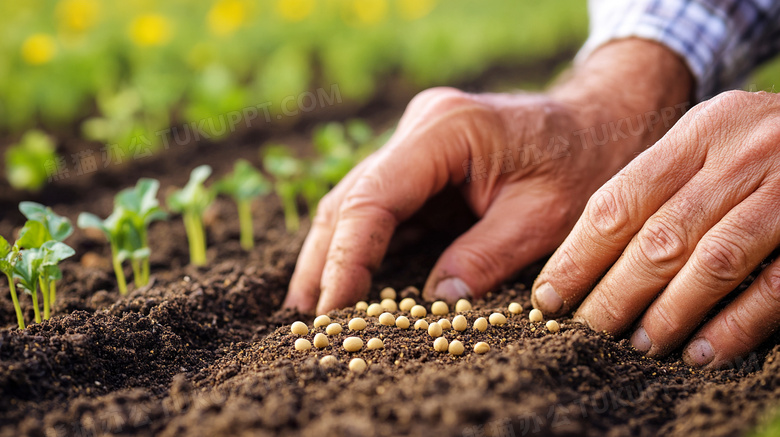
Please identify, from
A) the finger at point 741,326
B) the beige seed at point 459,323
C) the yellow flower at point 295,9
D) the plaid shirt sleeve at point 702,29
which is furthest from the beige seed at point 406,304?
the yellow flower at point 295,9

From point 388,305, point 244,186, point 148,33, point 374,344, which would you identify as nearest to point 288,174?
point 244,186

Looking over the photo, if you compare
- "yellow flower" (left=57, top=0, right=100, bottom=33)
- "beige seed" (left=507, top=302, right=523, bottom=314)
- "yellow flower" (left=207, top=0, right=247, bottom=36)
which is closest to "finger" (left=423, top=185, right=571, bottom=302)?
"beige seed" (left=507, top=302, right=523, bottom=314)

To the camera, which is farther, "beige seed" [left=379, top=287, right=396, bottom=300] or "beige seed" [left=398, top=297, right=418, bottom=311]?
"beige seed" [left=379, top=287, right=396, bottom=300]

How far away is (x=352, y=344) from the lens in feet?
6.36

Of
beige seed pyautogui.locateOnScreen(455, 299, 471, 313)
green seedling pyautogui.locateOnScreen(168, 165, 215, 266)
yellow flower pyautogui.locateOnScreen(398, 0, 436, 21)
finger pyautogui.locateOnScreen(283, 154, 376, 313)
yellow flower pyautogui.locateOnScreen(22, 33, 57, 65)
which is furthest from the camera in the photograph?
yellow flower pyautogui.locateOnScreen(398, 0, 436, 21)

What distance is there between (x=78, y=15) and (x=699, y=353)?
20.9 ft

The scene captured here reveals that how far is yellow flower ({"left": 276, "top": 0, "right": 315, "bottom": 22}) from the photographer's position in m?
6.63

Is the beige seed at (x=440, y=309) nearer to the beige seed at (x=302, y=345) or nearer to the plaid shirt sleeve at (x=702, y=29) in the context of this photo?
the beige seed at (x=302, y=345)

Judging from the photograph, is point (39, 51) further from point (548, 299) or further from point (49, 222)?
point (548, 299)

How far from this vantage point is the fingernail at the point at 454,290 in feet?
7.97

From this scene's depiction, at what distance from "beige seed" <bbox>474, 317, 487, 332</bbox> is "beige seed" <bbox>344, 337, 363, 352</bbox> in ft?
1.34

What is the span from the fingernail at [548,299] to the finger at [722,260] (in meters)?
0.35

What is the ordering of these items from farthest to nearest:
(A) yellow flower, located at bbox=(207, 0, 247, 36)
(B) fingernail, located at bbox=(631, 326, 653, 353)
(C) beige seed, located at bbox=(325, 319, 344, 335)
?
(A) yellow flower, located at bbox=(207, 0, 247, 36)
(C) beige seed, located at bbox=(325, 319, 344, 335)
(B) fingernail, located at bbox=(631, 326, 653, 353)

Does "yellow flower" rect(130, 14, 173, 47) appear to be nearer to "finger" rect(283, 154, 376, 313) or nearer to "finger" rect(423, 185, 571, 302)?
"finger" rect(283, 154, 376, 313)
